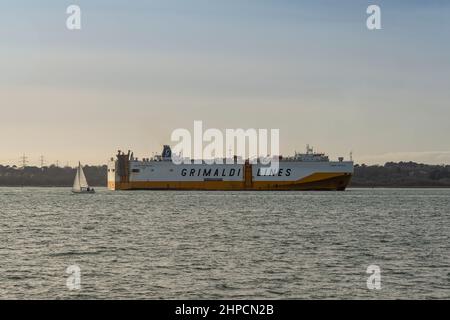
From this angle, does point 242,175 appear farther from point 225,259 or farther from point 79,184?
point 225,259

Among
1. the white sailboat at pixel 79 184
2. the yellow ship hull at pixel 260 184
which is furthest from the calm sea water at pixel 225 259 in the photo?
the yellow ship hull at pixel 260 184

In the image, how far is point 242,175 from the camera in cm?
13800

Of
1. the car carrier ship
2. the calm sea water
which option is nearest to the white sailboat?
the car carrier ship

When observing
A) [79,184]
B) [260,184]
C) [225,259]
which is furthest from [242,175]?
[225,259]

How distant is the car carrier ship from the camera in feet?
433

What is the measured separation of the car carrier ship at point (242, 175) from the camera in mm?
132000

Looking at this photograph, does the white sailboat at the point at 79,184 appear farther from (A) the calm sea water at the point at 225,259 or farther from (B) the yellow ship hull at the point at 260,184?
(A) the calm sea water at the point at 225,259

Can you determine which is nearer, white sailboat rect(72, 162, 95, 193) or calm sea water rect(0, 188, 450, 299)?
calm sea water rect(0, 188, 450, 299)

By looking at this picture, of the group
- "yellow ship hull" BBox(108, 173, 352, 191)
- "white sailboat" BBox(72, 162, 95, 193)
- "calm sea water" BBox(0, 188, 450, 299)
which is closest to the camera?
"calm sea water" BBox(0, 188, 450, 299)

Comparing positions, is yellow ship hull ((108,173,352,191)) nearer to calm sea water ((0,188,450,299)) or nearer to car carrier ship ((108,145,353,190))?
car carrier ship ((108,145,353,190))

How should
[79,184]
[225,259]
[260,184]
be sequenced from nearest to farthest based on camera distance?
→ [225,259], [79,184], [260,184]

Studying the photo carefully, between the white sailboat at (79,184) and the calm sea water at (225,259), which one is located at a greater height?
the white sailboat at (79,184)

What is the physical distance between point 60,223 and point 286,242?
2076 centimetres
